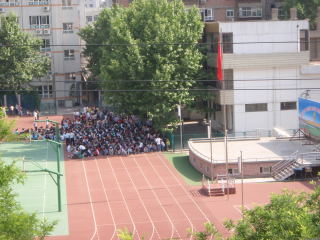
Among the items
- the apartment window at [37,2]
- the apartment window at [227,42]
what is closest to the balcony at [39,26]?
the apartment window at [37,2]

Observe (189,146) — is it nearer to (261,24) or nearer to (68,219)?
(261,24)

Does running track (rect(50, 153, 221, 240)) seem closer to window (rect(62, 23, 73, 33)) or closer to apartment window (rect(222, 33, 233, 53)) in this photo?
apartment window (rect(222, 33, 233, 53))

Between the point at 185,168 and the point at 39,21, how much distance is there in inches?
1136

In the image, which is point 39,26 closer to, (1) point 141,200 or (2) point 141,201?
(1) point 141,200

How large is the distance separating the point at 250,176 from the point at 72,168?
998cm

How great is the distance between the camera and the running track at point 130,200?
1095 inches

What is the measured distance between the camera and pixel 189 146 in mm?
40625

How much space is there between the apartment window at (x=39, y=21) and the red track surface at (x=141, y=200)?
2464 centimetres

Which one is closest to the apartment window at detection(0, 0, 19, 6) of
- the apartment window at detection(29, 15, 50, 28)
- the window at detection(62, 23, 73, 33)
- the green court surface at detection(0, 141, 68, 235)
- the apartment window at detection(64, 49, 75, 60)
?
the apartment window at detection(29, 15, 50, 28)

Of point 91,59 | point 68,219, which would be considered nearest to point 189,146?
point 68,219

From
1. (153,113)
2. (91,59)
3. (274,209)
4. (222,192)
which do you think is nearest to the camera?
(274,209)

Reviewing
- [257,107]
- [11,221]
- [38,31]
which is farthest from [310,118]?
[38,31]

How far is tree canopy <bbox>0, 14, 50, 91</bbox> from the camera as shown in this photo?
55469mm

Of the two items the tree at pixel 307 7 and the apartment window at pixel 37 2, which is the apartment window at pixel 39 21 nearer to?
the apartment window at pixel 37 2
